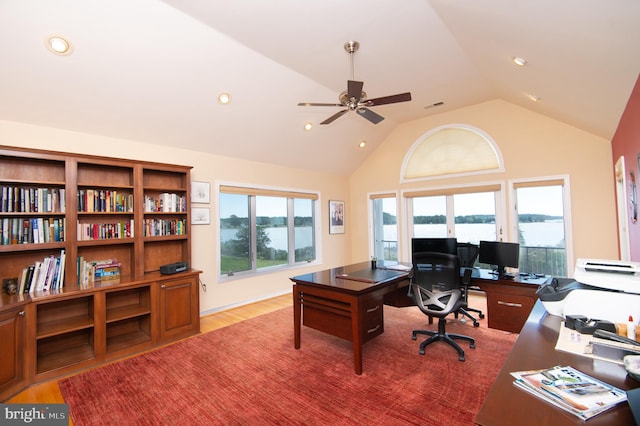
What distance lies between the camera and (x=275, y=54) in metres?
3.35

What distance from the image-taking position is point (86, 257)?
10.9 feet

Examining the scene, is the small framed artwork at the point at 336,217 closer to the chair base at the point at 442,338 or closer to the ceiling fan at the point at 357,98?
the ceiling fan at the point at 357,98

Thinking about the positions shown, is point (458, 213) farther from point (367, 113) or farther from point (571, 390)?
point (571, 390)

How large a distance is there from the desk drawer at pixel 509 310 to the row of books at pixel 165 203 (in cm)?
395

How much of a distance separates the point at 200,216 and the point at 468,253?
385 cm

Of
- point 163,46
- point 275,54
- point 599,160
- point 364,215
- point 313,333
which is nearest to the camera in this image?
point 163,46

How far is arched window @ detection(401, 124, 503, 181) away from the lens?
5.19m

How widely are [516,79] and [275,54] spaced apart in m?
2.95

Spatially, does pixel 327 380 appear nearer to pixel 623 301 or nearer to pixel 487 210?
pixel 623 301

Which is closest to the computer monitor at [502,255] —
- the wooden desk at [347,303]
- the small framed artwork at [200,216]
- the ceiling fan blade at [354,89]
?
the wooden desk at [347,303]

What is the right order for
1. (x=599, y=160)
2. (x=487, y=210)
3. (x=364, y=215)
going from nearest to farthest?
1. (x=599, y=160)
2. (x=487, y=210)
3. (x=364, y=215)

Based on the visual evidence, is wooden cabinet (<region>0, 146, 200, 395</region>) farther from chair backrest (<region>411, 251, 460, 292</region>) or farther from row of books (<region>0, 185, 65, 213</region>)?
chair backrest (<region>411, 251, 460, 292</region>)

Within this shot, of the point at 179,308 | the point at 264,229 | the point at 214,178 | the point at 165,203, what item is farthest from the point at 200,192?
the point at 179,308

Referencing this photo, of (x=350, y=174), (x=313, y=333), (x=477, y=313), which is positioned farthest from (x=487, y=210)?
(x=313, y=333)
